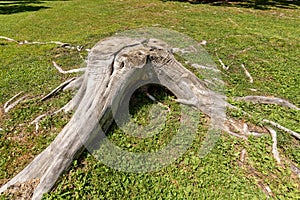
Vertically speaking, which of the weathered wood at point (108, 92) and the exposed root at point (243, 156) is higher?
the weathered wood at point (108, 92)

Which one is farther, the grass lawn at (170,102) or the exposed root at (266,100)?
the exposed root at (266,100)

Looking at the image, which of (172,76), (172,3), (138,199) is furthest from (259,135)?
(172,3)

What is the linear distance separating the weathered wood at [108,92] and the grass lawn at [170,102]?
31cm

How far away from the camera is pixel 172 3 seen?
22.4 m

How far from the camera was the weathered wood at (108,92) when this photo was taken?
14.3 ft

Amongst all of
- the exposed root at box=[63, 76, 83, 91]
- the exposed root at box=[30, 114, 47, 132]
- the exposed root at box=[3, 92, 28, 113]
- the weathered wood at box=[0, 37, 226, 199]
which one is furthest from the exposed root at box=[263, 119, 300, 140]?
the exposed root at box=[3, 92, 28, 113]

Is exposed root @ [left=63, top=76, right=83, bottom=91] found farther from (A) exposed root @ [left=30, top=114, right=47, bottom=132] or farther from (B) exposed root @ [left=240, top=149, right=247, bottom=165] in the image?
(B) exposed root @ [left=240, top=149, right=247, bottom=165]

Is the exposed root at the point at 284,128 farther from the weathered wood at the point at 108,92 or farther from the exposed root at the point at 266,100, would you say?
the weathered wood at the point at 108,92

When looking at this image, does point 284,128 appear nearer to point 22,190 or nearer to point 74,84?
point 74,84

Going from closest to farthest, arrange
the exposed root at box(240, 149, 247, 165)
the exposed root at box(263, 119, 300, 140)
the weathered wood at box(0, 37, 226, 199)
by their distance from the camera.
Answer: the weathered wood at box(0, 37, 226, 199)
the exposed root at box(240, 149, 247, 165)
the exposed root at box(263, 119, 300, 140)

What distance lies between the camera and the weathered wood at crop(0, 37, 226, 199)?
4363 mm

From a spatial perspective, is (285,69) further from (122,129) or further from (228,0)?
(228,0)

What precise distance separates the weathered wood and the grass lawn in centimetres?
31

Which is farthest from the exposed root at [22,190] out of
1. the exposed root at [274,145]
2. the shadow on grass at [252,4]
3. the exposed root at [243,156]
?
the shadow on grass at [252,4]
